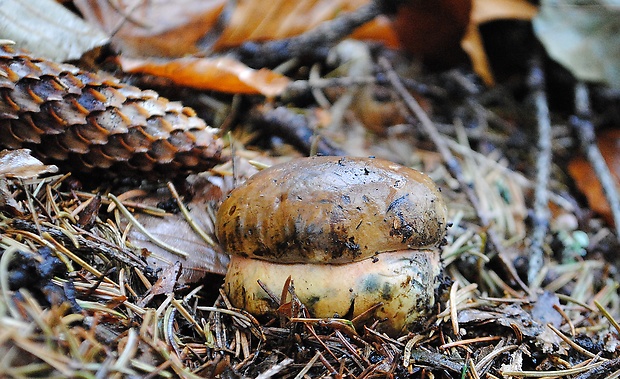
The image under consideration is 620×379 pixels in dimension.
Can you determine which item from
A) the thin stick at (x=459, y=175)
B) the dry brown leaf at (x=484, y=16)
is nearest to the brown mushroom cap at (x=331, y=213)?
the thin stick at (x=459, y=175)

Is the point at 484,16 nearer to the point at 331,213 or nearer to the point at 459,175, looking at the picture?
the point at 459,175

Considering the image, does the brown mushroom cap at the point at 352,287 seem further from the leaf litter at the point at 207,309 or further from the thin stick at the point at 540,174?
the thin stick at the point at 540,174

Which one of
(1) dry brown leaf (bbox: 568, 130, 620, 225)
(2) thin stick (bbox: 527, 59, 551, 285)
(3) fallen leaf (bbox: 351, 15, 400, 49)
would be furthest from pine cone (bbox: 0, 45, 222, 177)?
(1) dry brown leaf (bbox: 568, 130, 620, 225)

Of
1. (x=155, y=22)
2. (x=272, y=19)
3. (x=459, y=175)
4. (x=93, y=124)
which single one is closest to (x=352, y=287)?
(x=93, y=124)

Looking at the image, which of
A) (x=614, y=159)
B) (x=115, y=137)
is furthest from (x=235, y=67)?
(x=614, y=159)

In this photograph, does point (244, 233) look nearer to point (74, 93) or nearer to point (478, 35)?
point (74, 93)
